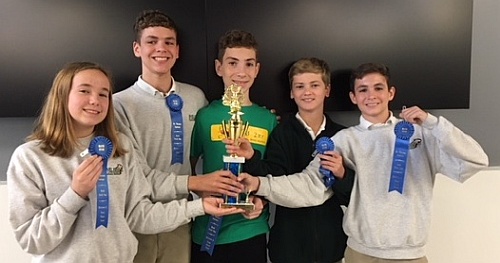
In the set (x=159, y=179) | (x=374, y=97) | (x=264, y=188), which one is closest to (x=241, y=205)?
(x=264, y=188)

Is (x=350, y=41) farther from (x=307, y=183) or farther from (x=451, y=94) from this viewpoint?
(x=307, y=183)

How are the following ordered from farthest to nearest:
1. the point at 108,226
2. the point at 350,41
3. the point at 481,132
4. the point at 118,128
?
1. the point at 481,132
2. the point at 350,41
3. the point at 118,128
4. the point at 108,226

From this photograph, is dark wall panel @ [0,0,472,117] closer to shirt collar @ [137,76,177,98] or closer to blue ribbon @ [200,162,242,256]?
shirt collar @ [137,76,177,98]

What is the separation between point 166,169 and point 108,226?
0.42 meters

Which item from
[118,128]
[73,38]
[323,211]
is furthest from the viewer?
[73,38]

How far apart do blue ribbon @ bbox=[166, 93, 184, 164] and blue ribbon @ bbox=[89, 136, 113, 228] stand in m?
0.41

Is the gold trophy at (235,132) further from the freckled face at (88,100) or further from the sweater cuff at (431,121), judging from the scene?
the sweater cuff at (431,121)

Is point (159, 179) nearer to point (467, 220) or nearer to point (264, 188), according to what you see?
point (264, 188)

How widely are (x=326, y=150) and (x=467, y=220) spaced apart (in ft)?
3.77

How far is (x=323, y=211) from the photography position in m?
2.07

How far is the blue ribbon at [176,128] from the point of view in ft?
6.65

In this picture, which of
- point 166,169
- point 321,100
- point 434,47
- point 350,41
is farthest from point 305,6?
point 166,169

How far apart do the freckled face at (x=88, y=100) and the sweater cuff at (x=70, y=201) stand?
241 millimetres

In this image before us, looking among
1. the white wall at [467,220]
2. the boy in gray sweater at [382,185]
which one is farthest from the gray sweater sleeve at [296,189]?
the white wall at [467,220]
